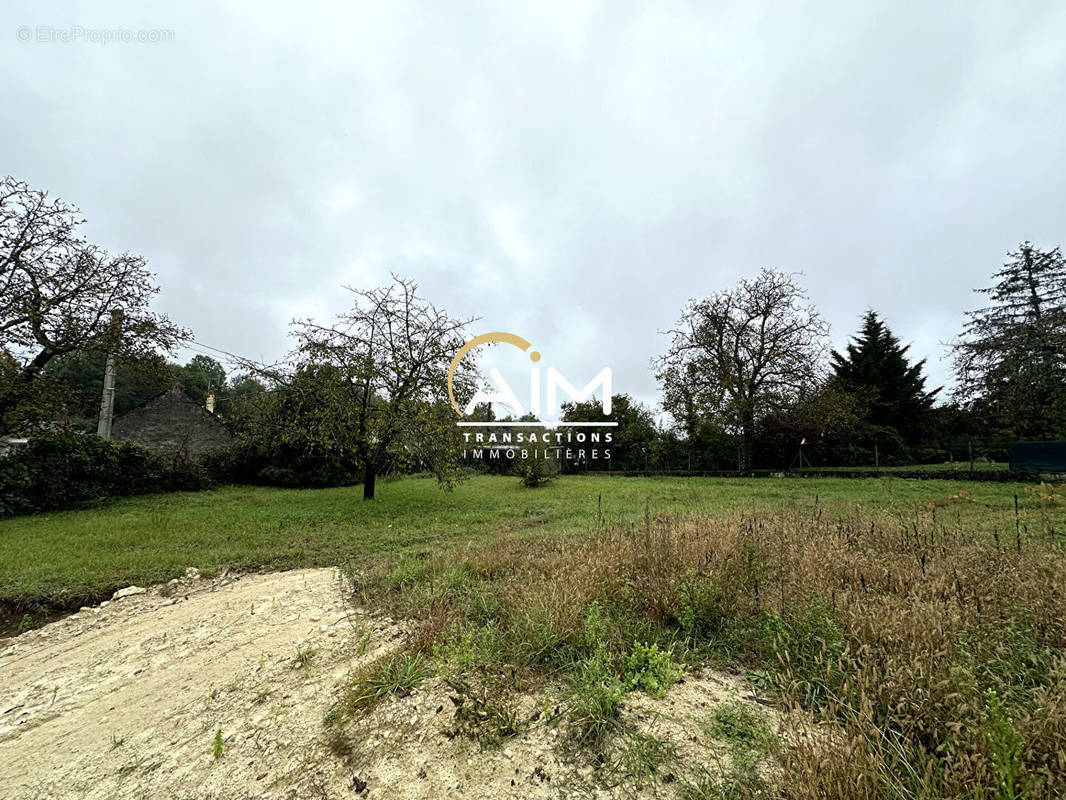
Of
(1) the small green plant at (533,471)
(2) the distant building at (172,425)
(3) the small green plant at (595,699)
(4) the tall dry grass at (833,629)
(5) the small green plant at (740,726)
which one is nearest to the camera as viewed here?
(4) the tall dry grass at (833,629)

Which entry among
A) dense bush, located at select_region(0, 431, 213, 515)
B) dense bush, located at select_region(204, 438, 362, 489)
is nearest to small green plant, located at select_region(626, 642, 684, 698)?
dense bush, located at select_region(0, 431, 213, 515)

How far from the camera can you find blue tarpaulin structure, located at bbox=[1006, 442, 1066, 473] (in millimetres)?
11281

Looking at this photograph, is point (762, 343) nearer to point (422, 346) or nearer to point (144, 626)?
point (422, 346)

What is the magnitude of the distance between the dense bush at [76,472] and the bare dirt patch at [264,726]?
1049cm

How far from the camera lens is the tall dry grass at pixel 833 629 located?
144 centimetres

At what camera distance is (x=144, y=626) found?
3.97m

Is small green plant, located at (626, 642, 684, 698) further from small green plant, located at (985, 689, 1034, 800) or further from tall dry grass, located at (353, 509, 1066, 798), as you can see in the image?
small green plant, located at (985, 689, 1034, 800)

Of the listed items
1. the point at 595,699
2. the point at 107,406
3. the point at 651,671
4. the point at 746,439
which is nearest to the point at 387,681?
the point at 595,699

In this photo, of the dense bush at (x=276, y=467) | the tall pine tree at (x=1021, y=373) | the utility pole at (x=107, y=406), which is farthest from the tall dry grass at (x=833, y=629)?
the utility pole at (x=107, y=406)

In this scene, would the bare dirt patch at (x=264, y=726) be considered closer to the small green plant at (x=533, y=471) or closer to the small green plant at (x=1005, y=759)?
the small green plant at (x=1005, y=759)

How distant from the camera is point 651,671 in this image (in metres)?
2.31

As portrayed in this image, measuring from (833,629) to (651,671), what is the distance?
3.40 feet

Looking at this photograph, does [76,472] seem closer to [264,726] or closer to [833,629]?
[264,726]

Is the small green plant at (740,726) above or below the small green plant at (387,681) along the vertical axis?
above
